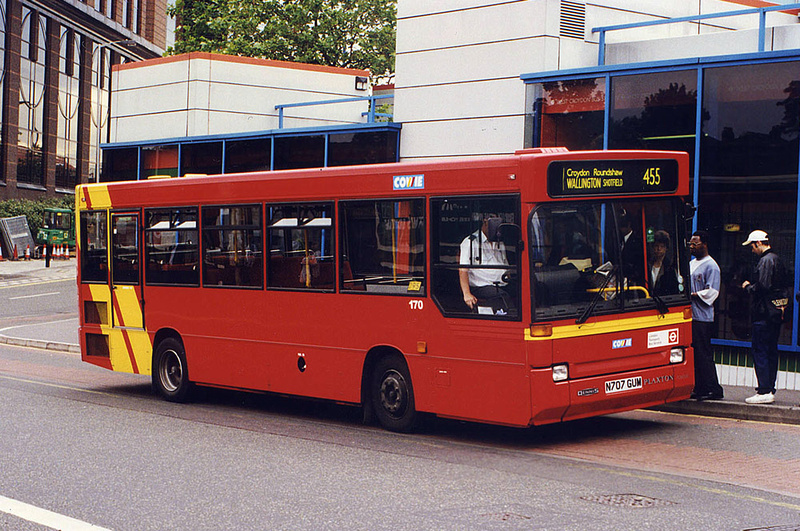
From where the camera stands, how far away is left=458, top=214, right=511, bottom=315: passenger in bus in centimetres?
899

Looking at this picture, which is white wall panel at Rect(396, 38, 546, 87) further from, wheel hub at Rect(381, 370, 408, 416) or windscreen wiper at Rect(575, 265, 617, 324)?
wheel hub at Rect(381, 370, 408, 416)

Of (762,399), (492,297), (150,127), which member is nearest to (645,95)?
(762,399)

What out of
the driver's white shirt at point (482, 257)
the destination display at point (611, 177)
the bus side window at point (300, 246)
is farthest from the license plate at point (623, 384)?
the bus side window at point (300, 246)

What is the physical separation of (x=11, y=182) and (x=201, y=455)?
56854 millimetres

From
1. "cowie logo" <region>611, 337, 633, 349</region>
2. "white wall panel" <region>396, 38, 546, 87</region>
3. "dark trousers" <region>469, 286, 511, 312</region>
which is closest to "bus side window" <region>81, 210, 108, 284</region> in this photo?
"dark trousers" <region>469, 286, 511, 312</region>

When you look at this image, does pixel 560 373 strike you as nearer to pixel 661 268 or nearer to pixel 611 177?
pixel 661 268

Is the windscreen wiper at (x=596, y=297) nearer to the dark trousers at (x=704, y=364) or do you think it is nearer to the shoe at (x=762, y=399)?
the dark trousers at (x=704, y=364)

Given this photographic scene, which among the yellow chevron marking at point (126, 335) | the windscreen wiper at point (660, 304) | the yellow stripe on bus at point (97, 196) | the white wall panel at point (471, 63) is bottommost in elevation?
the yellow chevron marking at point (126, 335)

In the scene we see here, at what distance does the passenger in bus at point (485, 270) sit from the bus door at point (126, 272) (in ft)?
17.5

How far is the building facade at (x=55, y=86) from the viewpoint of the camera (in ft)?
201

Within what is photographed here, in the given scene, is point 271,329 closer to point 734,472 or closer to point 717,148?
point 734,472

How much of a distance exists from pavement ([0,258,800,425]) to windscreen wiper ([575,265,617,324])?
264 centimetres

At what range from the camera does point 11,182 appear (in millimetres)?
61250

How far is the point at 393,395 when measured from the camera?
10.1 m
